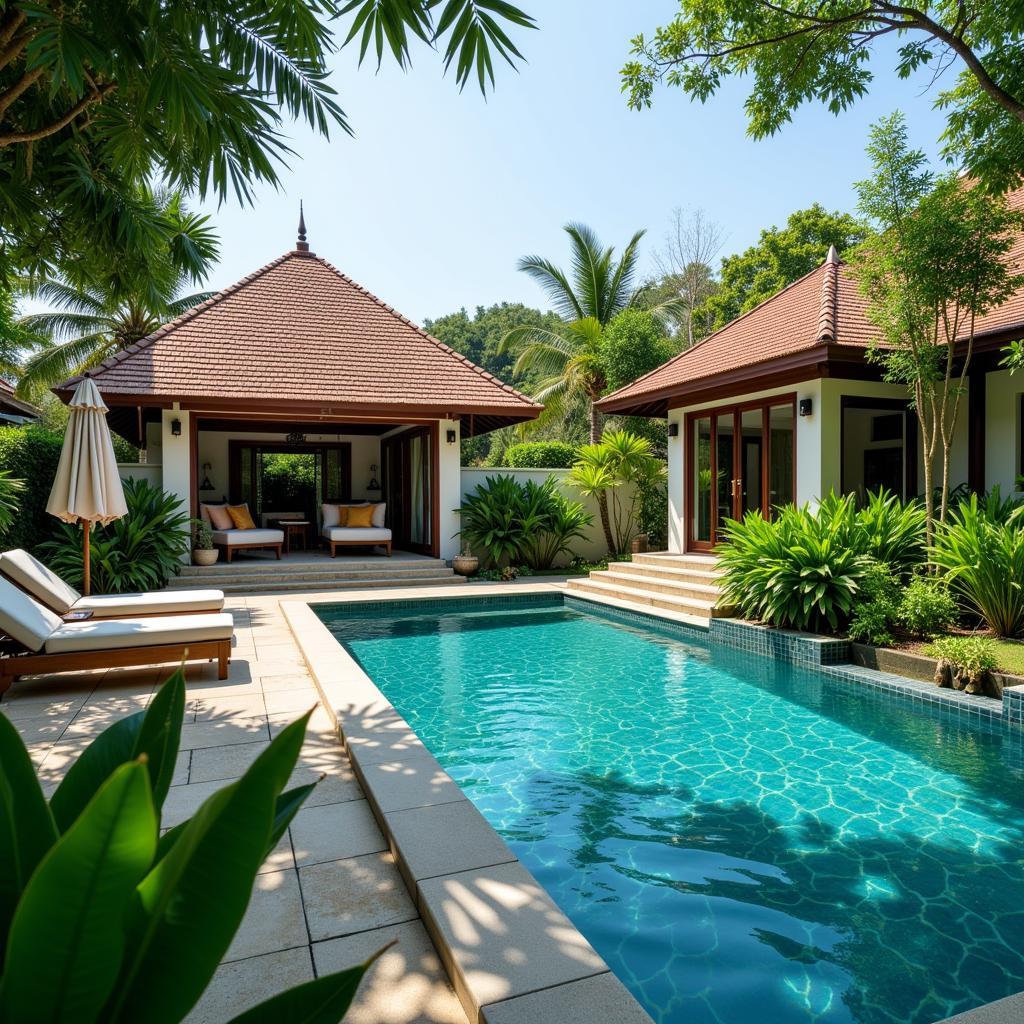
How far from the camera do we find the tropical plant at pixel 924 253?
8.09 meters

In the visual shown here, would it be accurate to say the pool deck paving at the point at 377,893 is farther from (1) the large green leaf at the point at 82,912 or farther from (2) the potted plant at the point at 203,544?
(2) the potted plant at the point at 203,544

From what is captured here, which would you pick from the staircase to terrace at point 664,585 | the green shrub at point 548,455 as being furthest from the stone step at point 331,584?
the green shrub at point 548,455

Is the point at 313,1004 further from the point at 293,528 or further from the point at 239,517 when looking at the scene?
→ the point at 293,528

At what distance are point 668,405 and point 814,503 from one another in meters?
4.26

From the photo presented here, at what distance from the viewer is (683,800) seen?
4488 millimetres

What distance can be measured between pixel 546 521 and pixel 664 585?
13.8ft

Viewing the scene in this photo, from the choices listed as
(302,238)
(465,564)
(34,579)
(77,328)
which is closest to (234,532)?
(465,564)

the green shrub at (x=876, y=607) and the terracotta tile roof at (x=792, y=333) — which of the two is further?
the terracotta tile roof at (x=792, y=333)

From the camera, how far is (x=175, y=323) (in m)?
14.7

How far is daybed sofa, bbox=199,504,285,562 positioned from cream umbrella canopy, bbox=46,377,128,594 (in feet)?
18.2

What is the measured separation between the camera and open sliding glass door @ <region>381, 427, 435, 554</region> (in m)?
15.5

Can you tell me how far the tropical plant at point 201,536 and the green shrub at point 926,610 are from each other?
11286mm

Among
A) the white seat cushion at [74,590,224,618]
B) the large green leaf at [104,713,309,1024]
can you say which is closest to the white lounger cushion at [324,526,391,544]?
the white seat cushion at [74,590,224,618]

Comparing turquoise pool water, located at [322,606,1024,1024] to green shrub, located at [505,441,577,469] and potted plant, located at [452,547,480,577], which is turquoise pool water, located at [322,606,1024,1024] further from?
green shrub, located at [505,441,577,469]
